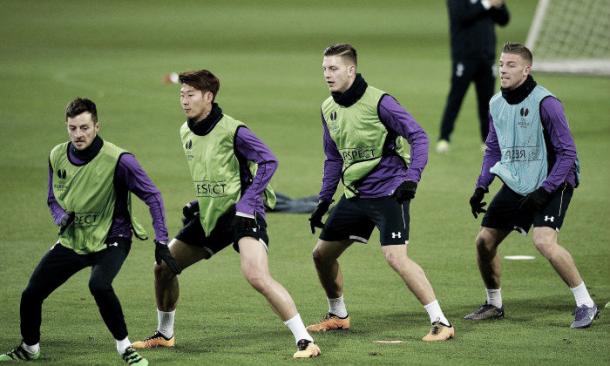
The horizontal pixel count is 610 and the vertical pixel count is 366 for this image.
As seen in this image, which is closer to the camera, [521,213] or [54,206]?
[54,206]

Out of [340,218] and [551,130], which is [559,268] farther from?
[340,218]

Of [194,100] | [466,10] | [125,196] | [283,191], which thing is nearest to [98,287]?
[125,196]

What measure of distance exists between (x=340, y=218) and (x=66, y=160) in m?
2.11

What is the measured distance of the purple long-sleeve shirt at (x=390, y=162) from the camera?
9.36 metres

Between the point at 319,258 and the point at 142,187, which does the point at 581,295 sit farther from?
the point at 142,187

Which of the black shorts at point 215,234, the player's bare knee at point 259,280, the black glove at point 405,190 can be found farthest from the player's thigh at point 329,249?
the player's bare knee at point 259,280

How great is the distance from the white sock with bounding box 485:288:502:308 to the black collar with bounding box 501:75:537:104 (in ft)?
4.82

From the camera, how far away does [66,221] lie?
28.6 feet

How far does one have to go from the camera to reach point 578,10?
30266 mm

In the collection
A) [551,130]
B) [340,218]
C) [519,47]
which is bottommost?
[340,218]

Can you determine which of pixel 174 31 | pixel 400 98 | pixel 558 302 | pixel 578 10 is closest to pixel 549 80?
pixel 578 10

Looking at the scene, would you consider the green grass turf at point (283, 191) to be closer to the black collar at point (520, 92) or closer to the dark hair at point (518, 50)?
the black collar at point (520, 92)

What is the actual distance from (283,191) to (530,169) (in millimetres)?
6931

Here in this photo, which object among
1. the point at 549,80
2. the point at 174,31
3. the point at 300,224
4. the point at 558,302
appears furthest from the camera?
the point at 174,31
